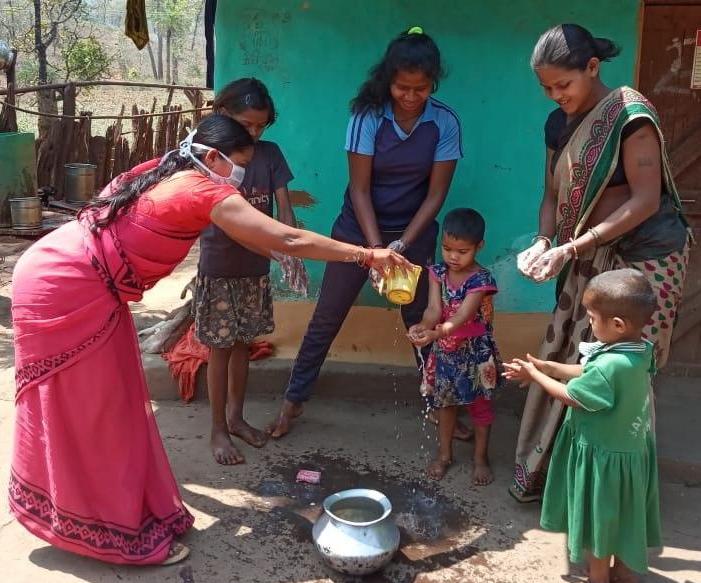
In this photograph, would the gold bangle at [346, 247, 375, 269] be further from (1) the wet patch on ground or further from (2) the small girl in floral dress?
(1) the wet patch on ground

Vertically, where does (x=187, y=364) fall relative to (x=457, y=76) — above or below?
below

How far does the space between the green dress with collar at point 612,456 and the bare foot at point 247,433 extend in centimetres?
160

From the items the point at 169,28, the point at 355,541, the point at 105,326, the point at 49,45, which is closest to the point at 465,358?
the point at 355,541

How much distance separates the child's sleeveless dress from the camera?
3.33 m

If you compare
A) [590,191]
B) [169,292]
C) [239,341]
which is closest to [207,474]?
[239,341]

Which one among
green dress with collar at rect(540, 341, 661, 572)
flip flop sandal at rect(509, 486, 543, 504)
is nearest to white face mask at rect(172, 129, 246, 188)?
green dress with collar at rect(540, 341, 661, 572)

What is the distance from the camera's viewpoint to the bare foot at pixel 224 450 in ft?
11.7

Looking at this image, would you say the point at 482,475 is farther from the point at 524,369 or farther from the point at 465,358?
the point at 524,369

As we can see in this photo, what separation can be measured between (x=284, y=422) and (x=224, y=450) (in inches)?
15.5

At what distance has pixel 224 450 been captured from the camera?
359 cm

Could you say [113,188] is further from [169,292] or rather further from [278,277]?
[169,292]

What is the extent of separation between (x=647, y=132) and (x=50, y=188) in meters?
8.86

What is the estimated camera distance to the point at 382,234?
3637 mm

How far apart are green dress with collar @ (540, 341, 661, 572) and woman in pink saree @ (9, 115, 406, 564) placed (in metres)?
0.81
